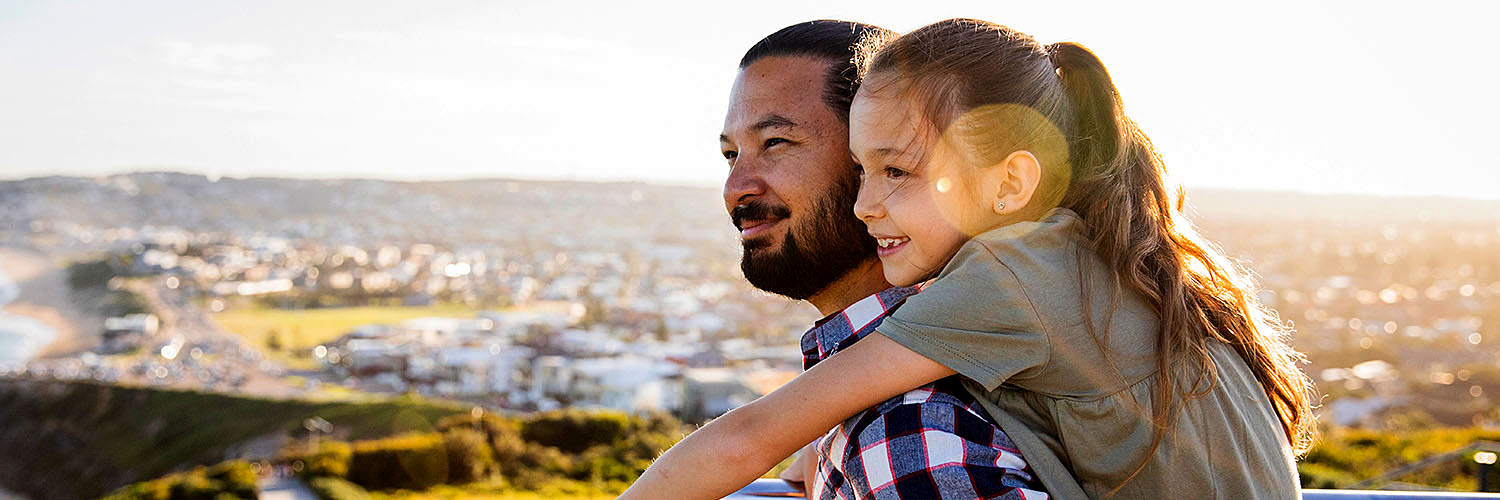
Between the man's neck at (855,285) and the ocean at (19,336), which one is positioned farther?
the ocean at (19,336)

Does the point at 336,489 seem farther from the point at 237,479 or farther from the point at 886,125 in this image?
the point at 886,125

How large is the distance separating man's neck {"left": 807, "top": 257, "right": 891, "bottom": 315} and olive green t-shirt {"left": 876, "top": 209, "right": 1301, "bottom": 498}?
22.2 inches

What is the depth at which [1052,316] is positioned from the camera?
2.88ft

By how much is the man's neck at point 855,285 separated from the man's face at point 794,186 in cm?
2

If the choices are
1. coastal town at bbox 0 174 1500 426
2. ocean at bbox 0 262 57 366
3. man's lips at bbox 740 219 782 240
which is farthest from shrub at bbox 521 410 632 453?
ocean at bbox 0 262 57 366

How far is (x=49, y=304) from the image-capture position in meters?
33.2

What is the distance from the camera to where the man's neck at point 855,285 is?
150 cm

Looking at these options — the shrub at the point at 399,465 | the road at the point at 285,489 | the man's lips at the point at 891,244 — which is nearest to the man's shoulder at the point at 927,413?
the man's lips at the point at 891,244

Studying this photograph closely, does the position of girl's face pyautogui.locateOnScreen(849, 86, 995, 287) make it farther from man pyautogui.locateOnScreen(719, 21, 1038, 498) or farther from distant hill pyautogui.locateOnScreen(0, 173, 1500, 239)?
distant hill pyautogui.locateOnScreen(0, 173, 1500, 239)

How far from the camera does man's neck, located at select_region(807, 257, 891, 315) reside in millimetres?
1502

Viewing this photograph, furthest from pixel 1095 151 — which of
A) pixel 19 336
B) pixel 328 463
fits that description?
pixel 19 336

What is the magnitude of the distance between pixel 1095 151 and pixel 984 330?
303mm

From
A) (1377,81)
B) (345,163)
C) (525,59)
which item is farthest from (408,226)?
(1377,81)

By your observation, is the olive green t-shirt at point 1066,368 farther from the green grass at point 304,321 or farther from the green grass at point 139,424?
the green grass at point 304,321
